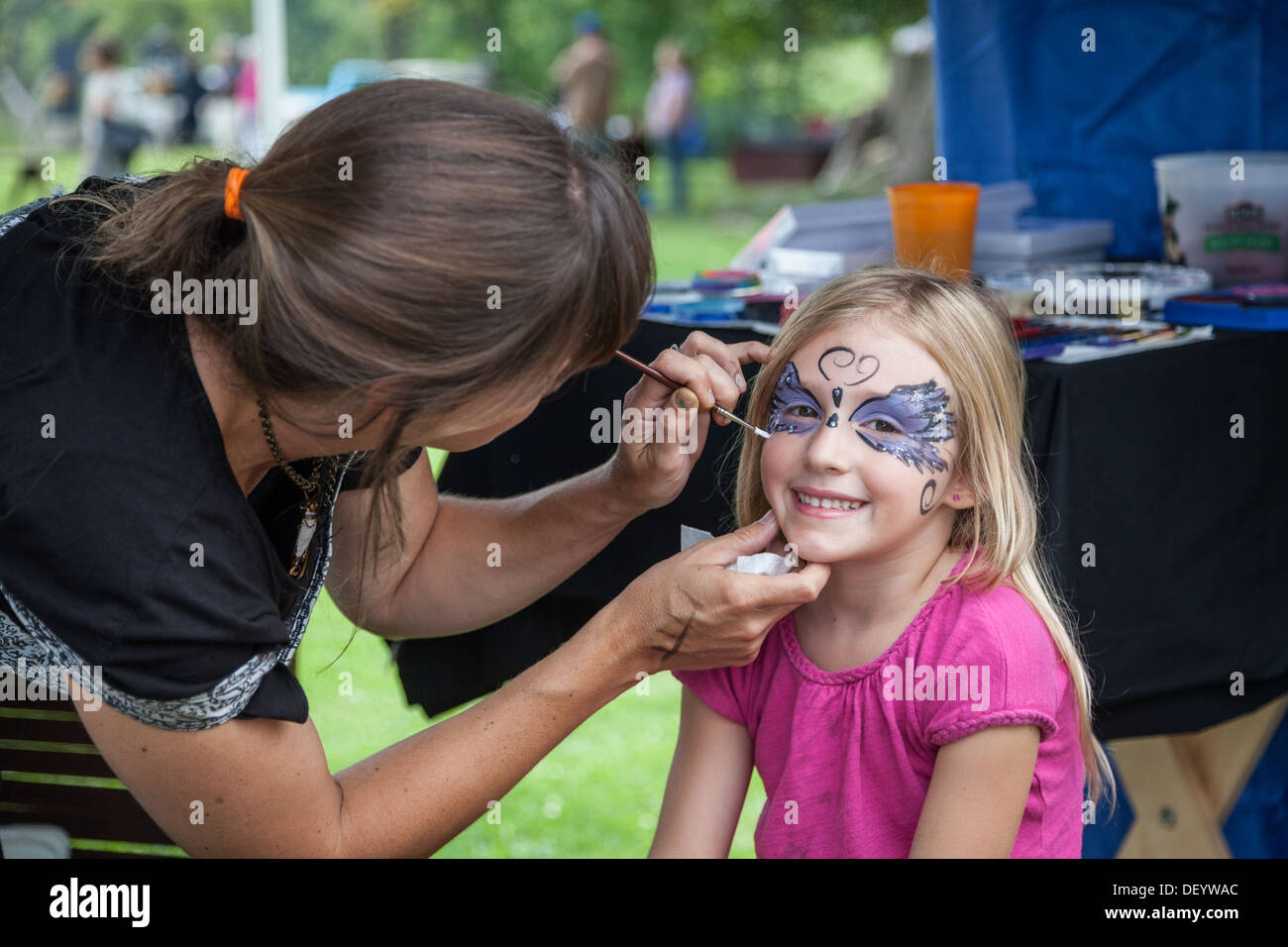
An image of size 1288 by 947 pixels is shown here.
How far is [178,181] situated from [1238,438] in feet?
4.47

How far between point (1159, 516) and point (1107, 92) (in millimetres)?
1053

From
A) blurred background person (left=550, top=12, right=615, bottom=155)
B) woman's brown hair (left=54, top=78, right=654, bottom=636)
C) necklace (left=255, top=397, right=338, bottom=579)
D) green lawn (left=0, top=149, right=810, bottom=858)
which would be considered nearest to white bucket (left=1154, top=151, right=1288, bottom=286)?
green lawn (left=0, top=149, right=810, bottom=858)

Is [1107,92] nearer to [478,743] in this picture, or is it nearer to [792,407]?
[792,407]

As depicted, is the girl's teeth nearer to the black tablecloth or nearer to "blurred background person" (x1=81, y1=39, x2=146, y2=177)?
the black tablecloth

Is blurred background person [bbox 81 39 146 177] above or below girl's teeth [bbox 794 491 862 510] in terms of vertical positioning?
above

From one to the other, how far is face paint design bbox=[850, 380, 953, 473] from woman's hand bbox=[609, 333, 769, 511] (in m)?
0.17

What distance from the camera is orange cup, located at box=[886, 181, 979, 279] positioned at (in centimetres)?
207

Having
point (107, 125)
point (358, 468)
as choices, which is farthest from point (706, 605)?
point (107, 125)

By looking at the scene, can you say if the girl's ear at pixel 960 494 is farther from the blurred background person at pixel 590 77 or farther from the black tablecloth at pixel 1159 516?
the blurred background person at pixel 590 77

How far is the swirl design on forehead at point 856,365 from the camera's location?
1.54 m

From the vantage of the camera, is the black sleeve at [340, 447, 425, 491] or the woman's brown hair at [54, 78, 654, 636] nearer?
the woman's brown hair at [54, 78, 654, 636]

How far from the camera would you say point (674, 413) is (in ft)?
5.39

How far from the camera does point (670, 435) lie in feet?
5.43
